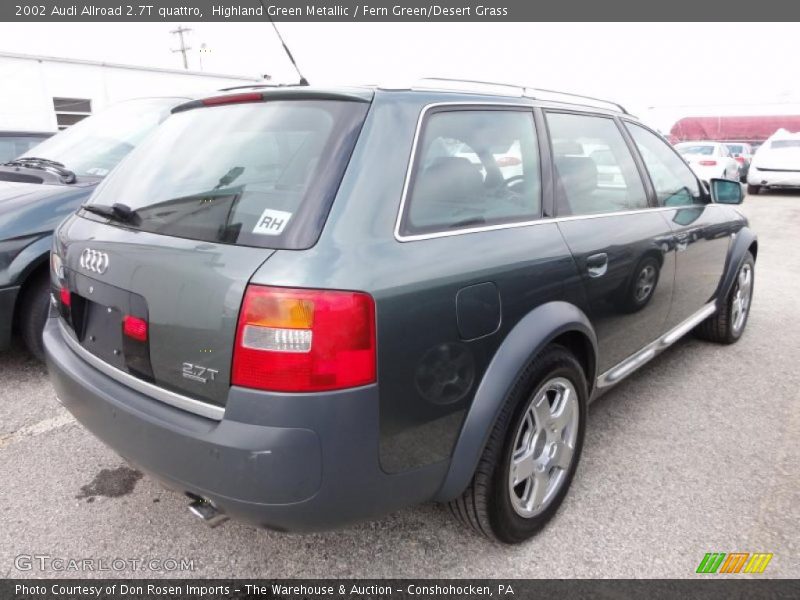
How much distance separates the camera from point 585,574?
7.09 feet

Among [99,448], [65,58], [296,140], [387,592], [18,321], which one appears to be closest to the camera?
[296,140]

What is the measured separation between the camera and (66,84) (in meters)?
13.7

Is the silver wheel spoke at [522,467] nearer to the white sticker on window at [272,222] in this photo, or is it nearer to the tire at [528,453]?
the tire at [528,453]

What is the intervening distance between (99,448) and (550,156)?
2509 mm

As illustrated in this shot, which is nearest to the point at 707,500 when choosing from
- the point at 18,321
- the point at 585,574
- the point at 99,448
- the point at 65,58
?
the point at 585,574

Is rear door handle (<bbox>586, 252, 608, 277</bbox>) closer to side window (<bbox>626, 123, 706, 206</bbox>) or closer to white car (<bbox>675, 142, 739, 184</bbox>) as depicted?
side window (<bbox>626, 123, 706, 206</bbox>)

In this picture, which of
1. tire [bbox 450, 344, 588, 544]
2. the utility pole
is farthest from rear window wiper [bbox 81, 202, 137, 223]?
the utility pole

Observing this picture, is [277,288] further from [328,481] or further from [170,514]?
[170,514]

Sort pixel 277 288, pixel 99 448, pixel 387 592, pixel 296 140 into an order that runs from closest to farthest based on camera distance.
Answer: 1. pixel 277 288
2. pixel 296 140
3. pixel 387 592
4. pixel 99 448

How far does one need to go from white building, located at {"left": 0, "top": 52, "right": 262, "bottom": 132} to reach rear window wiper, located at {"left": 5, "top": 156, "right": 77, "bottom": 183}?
8.92 m

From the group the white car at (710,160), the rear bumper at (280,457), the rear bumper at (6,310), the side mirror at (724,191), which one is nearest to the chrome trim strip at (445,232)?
the rear bumper at (280,457)

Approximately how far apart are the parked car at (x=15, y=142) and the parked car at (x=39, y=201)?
2248 mm

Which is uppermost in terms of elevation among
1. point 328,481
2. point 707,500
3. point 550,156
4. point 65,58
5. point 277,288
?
point 65,58

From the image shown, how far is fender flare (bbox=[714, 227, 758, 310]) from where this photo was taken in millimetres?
4090
